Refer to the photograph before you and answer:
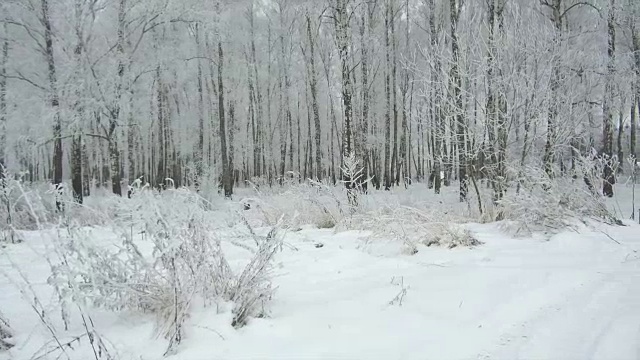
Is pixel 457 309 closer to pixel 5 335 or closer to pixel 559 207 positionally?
pixel 5 335

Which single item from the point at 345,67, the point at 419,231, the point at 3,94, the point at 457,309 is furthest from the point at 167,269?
the point at 3,94

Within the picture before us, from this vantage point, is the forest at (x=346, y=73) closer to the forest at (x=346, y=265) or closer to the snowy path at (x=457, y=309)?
the forest at (x=346, y=265)

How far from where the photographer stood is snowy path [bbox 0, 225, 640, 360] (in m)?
1.83

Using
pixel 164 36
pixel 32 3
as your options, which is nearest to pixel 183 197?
pixel 32 3

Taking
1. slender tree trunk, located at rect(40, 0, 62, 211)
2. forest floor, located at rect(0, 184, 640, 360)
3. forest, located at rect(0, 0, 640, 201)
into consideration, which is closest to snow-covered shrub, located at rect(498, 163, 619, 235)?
forest, located at rect(0, 0, 640, 201)

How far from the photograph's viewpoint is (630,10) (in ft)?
43.1

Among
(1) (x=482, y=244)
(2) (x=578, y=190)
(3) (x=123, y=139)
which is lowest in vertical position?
(1) (x=482, y=244)

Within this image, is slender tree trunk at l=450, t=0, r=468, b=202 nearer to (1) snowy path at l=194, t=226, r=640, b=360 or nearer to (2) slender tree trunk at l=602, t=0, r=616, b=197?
(1) snowy path at l=194, t=226, r=640, b=360

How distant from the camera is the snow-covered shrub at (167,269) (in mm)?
2053

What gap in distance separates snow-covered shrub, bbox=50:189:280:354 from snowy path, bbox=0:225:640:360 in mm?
116

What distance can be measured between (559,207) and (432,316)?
3.34m

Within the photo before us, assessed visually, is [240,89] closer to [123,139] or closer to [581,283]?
[123,139]

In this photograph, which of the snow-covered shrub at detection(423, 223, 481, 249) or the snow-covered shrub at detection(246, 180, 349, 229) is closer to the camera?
the snow-covered shrub at detection(423, 223, 481, 249)

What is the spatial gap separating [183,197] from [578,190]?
484cm
